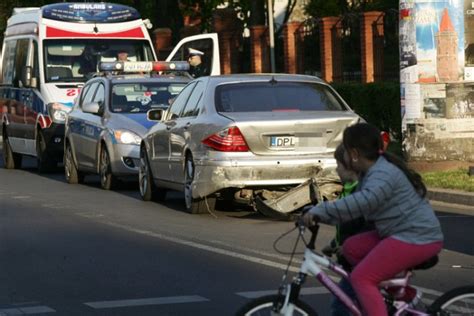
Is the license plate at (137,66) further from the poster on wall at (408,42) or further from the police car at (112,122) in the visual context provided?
the poster on wall at (408,42)

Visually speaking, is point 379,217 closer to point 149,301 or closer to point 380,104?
point 149,301

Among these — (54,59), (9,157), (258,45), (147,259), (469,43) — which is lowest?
(9,157)

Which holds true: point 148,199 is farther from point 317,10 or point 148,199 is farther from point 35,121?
point 317,10

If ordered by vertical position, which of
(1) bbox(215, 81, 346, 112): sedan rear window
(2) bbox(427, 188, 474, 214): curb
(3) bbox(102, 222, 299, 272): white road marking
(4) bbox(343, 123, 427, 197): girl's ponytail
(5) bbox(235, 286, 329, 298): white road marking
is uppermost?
(4) bbox(343, 123, 427, 197): girl's ponytail

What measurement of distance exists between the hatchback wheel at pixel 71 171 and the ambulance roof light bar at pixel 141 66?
1.56 metres

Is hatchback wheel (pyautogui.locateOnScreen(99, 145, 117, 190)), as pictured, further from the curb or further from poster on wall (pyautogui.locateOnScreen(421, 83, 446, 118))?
the curb

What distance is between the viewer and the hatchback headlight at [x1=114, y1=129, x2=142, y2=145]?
19750mm

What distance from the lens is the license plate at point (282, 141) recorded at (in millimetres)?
15008

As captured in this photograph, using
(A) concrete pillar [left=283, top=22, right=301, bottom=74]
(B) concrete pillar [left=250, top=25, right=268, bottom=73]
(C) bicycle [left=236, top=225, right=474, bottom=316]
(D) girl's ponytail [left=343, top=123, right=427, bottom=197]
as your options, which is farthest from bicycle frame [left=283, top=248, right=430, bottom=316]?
(B) concrete pillar [left=250, top=25, right=268, bottom=73]

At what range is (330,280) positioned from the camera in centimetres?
693

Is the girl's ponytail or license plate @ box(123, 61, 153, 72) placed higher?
the girl's ponytail

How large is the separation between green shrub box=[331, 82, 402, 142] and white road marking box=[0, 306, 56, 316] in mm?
15876

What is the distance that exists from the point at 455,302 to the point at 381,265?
42cm

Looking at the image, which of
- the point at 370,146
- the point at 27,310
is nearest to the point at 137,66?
the point at 27,310
